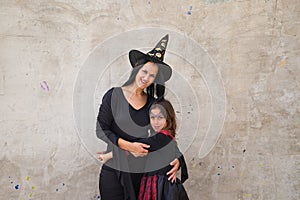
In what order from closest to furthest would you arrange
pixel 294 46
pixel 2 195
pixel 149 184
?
1. pixel 149 184
2. pixel 2 195
3. pixel 294 46

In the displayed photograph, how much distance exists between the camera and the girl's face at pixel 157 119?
7.16 ft

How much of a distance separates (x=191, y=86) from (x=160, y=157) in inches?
40.5

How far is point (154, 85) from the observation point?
7.54 ft

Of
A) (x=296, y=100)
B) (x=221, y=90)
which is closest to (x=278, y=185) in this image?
(x=296, y=100)

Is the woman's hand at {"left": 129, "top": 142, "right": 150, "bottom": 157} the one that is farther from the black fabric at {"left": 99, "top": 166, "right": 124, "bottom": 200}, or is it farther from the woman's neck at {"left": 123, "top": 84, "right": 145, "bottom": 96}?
the woman's neck at {"left": 123, "top": 84, "right": 145, "bottom": 96}

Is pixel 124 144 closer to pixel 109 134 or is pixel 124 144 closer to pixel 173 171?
pixel 109 134

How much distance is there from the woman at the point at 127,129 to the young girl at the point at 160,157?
4cm

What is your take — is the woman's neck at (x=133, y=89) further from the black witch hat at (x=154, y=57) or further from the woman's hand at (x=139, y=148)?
the woman's hand at (x=139, y=148)

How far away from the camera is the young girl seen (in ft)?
6.99

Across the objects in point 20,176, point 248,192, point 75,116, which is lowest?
point 248,192

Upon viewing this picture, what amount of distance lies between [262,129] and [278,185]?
0.49m

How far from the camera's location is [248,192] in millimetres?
2986

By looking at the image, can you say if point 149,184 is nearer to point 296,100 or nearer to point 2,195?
point 2,195

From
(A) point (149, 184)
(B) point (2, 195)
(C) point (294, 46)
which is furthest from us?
(C) point (294, 46)
